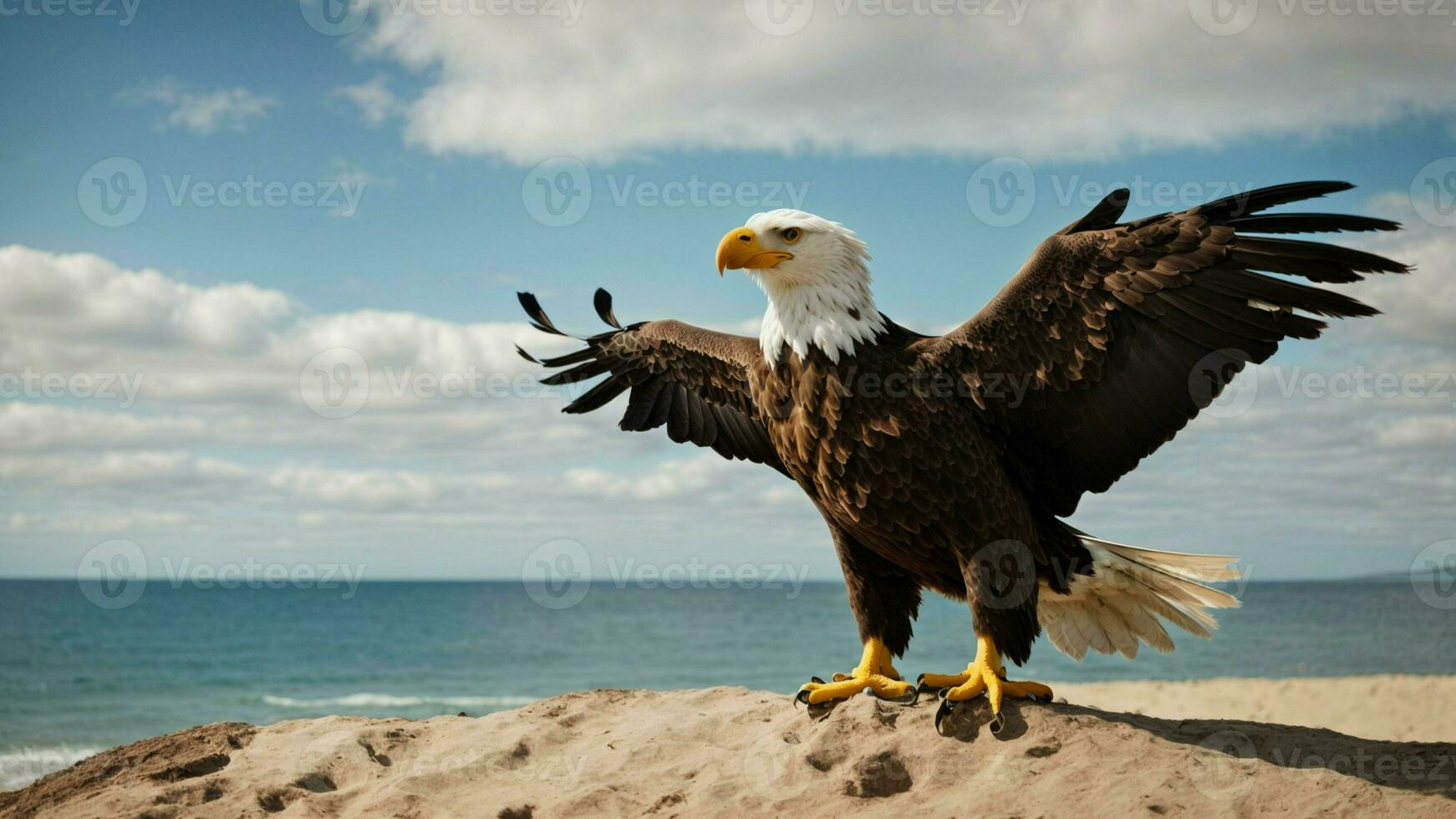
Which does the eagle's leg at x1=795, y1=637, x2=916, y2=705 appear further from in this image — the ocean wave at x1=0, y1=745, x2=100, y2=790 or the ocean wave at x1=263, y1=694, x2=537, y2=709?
the ocean wave at x1=263, y1=694, x2=537, y2=709

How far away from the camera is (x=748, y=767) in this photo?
417cm

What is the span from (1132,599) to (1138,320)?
1.41 metres

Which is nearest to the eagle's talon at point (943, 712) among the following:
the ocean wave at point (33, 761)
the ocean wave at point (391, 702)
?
the ocean wave at point (33, 761)

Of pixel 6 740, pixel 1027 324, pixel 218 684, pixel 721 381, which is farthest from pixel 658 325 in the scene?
pixel 218 684

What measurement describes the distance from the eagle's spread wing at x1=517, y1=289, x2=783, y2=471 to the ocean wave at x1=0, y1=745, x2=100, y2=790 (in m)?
10.6

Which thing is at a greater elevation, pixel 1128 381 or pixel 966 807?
pixel 1128 381

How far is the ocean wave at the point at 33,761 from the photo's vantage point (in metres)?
12.9

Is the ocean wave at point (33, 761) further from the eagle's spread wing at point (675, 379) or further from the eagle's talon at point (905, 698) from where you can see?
the eagle's talon at point (905, 698)

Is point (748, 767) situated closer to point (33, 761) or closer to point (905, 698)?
point (905, 698)

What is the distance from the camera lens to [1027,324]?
4.21 m

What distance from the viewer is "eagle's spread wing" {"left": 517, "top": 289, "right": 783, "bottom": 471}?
530cm

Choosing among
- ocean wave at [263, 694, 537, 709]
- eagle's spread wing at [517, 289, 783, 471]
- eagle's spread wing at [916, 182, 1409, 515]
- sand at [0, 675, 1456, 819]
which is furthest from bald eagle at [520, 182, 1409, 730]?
ocean wave at [263, 694, 537, 709]

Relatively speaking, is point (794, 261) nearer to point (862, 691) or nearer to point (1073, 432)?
point (1073, 432)

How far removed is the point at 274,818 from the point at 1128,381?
13.2 ft
